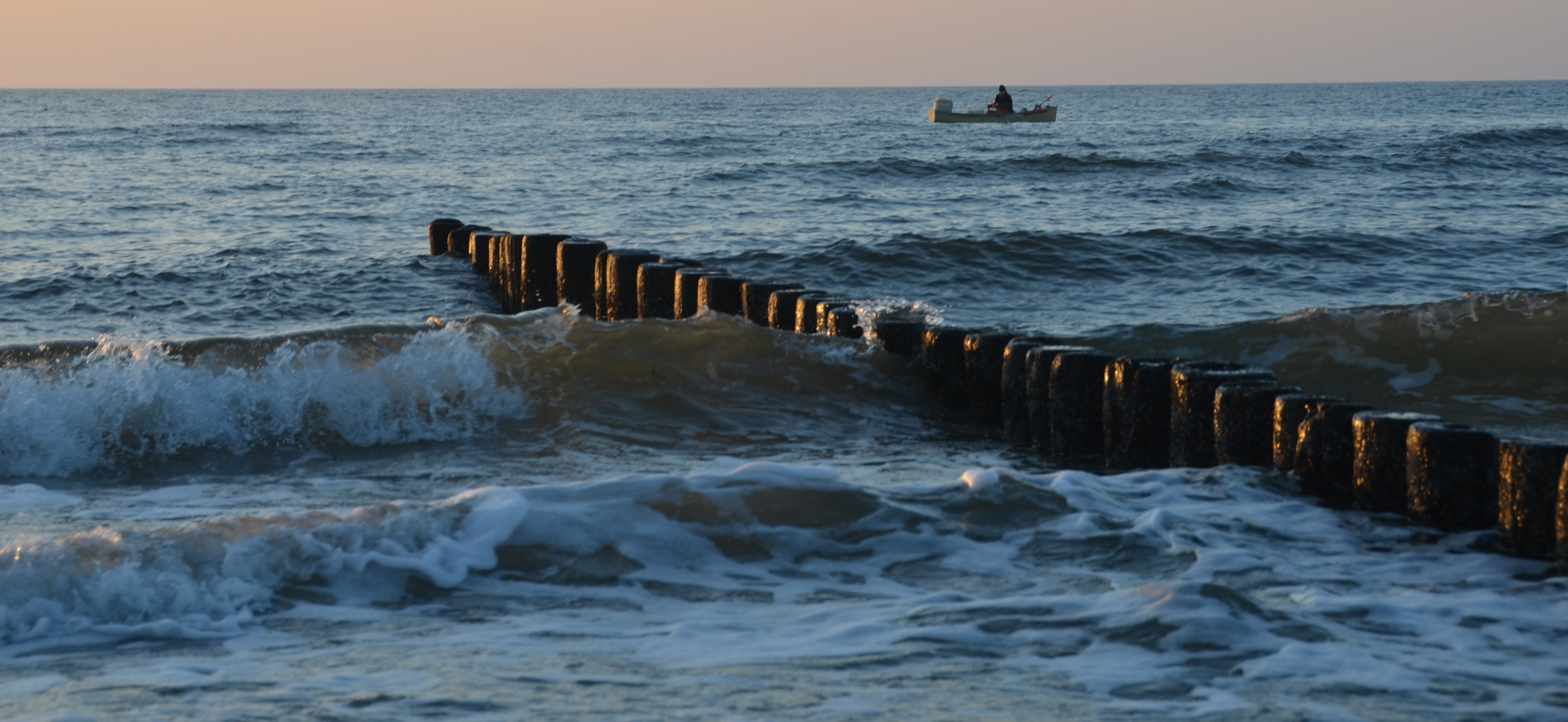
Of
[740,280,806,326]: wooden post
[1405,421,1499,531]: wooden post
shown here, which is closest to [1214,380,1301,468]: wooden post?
[1405,421,1499,531]: wooden post

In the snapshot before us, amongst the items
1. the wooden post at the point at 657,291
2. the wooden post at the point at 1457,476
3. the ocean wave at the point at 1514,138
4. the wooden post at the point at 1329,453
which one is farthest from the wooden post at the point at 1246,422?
the ocean wave at the point at 1514,138

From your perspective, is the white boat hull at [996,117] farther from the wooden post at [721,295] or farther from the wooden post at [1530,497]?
the wooden post at [1530,497]

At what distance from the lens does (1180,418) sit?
5590mm

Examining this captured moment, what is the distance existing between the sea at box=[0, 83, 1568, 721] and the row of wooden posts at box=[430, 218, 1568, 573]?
15 cm

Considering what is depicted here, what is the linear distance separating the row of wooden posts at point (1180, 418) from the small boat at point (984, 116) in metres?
37.7

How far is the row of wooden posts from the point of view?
14.7 ft

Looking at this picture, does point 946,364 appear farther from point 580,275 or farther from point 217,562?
point 217,562

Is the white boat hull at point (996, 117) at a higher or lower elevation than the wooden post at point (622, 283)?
higher

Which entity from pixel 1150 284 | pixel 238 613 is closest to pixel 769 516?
pixel 238 613

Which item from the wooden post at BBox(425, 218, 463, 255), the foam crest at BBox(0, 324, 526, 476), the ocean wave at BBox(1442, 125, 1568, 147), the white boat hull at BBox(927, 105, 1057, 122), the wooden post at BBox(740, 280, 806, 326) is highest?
the white boat hull at BBox(927, 105, 1057, 122)

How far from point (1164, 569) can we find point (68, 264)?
1217 centimetres

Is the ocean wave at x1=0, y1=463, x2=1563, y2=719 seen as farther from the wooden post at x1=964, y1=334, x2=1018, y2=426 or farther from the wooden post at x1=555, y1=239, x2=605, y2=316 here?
the wooden post at x1=555, y1=239, x2=605, y2=316

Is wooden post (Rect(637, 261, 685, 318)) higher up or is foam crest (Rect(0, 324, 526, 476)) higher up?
wooden post (Rect(637, 261, 685, 318))

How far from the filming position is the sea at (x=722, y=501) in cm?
325
